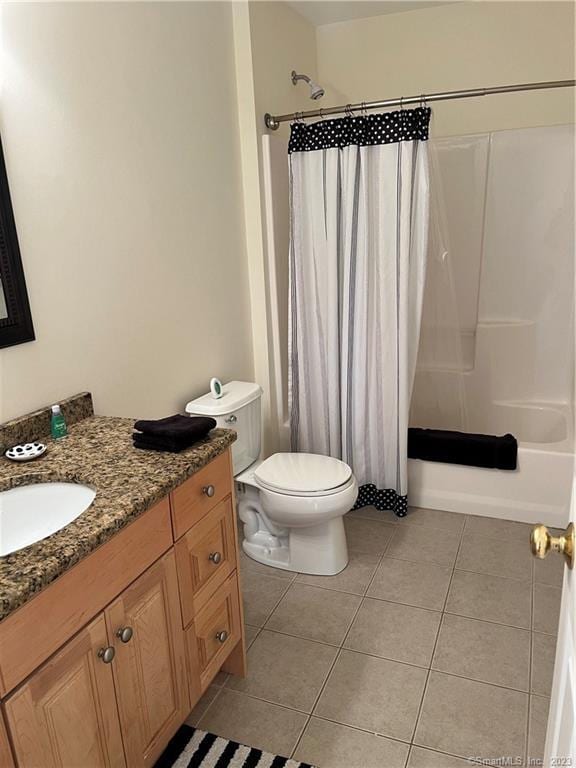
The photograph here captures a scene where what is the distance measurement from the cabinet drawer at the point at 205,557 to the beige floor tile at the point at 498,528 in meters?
1.42

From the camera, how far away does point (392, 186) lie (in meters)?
2.52

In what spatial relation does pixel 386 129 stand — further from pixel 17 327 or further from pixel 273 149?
pixel 17 327

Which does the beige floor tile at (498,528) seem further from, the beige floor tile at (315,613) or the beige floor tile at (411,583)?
the beige floor tile at (315,613)

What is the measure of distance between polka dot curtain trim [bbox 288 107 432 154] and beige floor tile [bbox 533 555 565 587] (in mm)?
1844

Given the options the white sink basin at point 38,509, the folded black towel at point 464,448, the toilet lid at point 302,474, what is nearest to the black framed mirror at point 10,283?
the white sink basin at point 38,509

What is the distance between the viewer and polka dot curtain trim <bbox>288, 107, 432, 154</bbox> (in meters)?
2.44

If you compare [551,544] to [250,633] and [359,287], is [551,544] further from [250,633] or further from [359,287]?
[359,287]

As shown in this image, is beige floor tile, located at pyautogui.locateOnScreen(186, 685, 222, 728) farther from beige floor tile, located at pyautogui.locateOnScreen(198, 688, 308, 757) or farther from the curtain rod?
the curtain rod

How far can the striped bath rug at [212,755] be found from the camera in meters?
1.62

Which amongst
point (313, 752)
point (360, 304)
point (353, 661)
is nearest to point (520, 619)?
point (353, 661)

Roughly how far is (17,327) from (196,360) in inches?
36.9

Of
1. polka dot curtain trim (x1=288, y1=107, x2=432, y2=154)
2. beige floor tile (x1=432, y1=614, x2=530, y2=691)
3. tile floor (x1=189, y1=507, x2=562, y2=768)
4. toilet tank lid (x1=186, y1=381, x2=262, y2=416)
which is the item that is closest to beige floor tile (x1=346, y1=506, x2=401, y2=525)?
tile floor (x1=189, y1=507, x2=562, y2=768)

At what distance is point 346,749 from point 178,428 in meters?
1.04

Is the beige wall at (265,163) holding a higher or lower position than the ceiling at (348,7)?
lower
